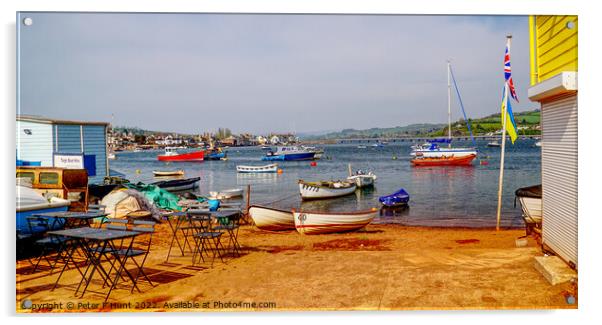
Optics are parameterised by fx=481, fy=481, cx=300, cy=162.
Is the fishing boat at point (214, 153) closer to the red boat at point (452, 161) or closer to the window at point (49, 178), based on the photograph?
the red boat at point (452, 161)

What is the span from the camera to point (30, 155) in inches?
312

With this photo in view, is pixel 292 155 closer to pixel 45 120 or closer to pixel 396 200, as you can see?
pixel 396 200

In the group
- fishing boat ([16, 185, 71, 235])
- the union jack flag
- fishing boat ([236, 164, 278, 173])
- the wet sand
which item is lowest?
fishing boat ([236, 164, 278, 173])

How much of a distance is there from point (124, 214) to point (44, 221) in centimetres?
383

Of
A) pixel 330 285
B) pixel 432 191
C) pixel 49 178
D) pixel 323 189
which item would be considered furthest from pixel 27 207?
pixel 432 191

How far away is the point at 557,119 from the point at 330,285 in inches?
138

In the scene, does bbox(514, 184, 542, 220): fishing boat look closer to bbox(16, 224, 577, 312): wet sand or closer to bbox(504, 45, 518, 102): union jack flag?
bbox(16, 224, 577, 312): wet sand

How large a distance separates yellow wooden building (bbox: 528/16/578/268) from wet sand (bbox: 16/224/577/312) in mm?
568

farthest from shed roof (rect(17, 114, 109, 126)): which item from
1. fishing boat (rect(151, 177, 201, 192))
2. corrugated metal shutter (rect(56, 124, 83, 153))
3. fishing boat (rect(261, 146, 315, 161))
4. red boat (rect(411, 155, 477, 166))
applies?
fishing boat (rect(261, 146, 315, 161))

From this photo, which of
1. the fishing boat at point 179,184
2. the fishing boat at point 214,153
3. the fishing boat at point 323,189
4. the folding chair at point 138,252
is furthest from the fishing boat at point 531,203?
the fishing boat at point 214,153

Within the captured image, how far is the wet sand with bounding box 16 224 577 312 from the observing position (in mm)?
5504

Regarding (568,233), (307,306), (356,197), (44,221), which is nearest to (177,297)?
(307,306)

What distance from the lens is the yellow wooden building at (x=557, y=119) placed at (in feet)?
18.5
